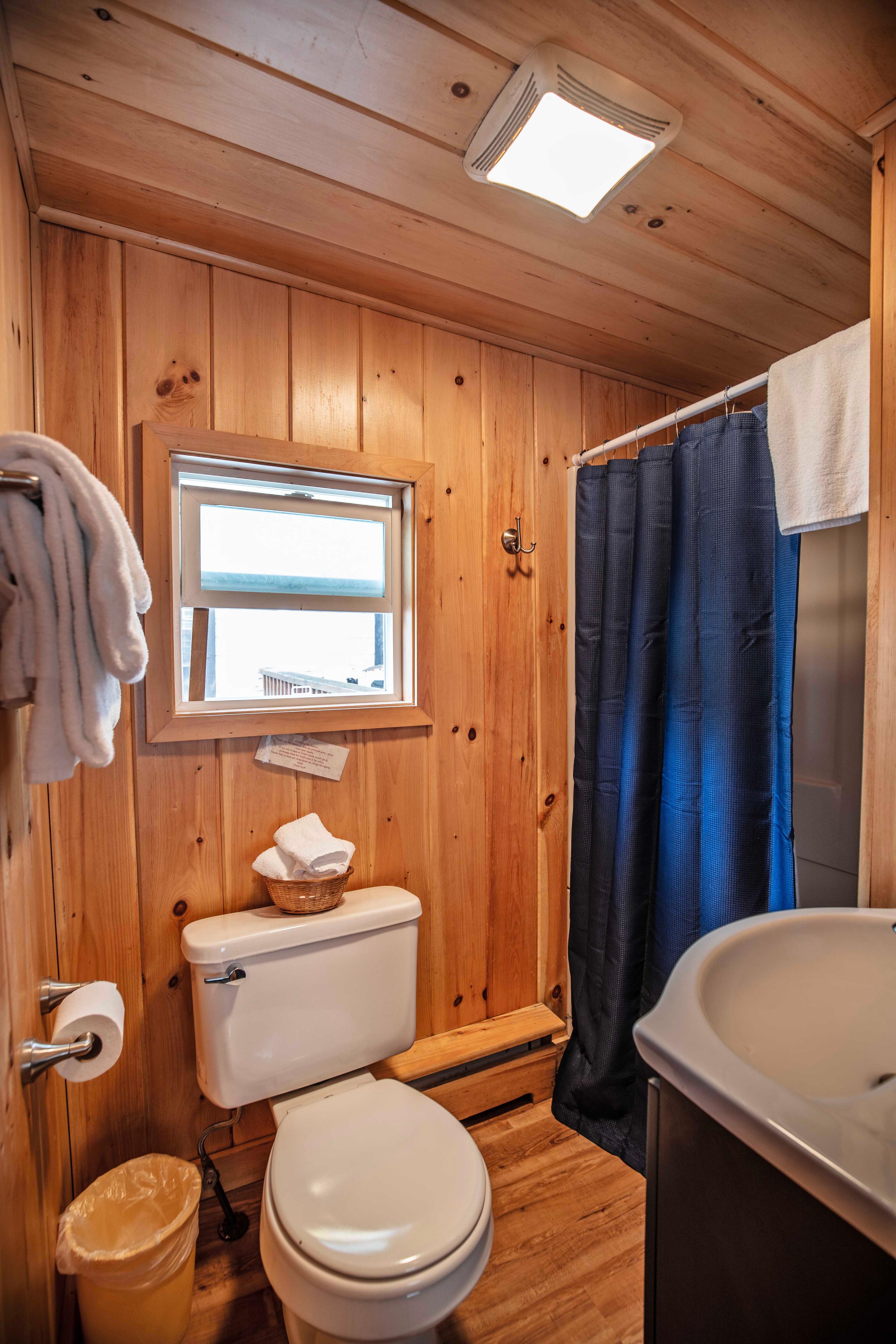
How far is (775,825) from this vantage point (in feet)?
4.70

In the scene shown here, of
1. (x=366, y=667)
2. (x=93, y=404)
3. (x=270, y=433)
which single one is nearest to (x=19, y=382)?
(x=93, y=404)

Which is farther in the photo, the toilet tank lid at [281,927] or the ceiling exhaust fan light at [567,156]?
the toilet tank lid at [281,927]

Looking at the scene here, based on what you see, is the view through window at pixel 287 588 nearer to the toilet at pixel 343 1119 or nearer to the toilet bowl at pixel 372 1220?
the toilet at pixel 343 1119

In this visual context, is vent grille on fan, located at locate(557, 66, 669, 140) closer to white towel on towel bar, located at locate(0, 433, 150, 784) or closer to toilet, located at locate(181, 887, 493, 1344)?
white towel on towel bar, located at locate(0, 433, 150, 784)

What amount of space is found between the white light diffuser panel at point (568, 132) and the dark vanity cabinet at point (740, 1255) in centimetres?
143

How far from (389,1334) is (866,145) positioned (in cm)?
212

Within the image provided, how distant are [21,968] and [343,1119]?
69cm

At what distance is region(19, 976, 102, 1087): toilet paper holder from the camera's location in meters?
0.86

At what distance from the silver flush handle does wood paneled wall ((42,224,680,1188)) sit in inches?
7.9

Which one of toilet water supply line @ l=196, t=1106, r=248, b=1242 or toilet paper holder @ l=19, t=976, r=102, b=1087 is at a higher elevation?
toilet paper holder @ l=19, t=976, r=102, b=1087

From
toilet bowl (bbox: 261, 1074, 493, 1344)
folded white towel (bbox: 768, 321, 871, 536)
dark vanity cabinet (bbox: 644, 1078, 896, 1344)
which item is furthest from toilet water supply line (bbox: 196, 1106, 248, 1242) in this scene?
folded white towel (bbox: 768, 321, 871, 536)

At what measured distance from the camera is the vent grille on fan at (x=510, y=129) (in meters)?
0.98

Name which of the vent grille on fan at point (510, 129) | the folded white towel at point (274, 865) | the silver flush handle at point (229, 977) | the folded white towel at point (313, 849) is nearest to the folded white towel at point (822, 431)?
the vent grille on fan at point (510, 129)

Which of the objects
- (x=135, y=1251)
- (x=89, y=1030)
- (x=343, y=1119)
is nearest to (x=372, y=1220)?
(x=343, y=1119)
